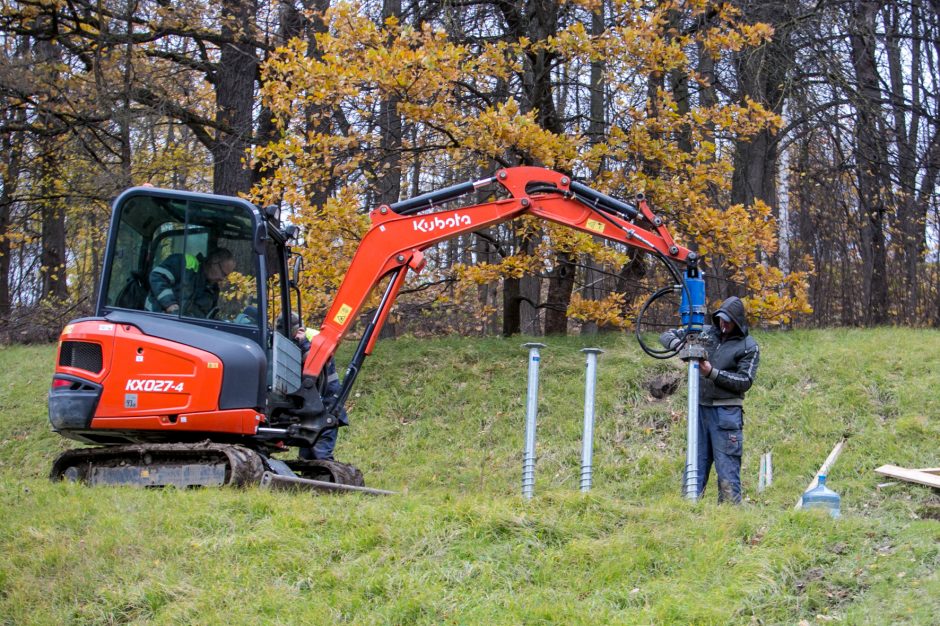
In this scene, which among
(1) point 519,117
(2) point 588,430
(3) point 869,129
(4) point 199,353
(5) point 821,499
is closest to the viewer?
(5) point 821,499

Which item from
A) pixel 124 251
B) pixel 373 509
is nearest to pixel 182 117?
pixel 124 251

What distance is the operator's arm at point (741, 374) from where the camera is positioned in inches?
321

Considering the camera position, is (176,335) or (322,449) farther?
(322,449)

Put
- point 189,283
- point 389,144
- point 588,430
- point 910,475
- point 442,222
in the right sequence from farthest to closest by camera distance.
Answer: point 389,144
point 442,222
point 910,475
point 189,283
point 588,430

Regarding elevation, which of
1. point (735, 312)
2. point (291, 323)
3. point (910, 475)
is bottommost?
point (910, 475)

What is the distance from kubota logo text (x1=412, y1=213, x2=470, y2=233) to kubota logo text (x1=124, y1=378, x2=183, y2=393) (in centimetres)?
273

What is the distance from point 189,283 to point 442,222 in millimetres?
2425

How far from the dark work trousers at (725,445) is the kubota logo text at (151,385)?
448 centimetres

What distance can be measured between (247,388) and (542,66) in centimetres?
782

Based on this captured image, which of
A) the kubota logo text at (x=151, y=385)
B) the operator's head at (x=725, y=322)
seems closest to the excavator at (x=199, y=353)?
the kubota logo text at (x=151, y=385)

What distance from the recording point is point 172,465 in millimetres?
8312

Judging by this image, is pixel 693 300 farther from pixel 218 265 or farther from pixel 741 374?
pixel 218 265

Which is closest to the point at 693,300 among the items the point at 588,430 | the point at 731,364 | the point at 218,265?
the point at 731,364

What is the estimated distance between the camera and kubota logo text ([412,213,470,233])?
370 inches
